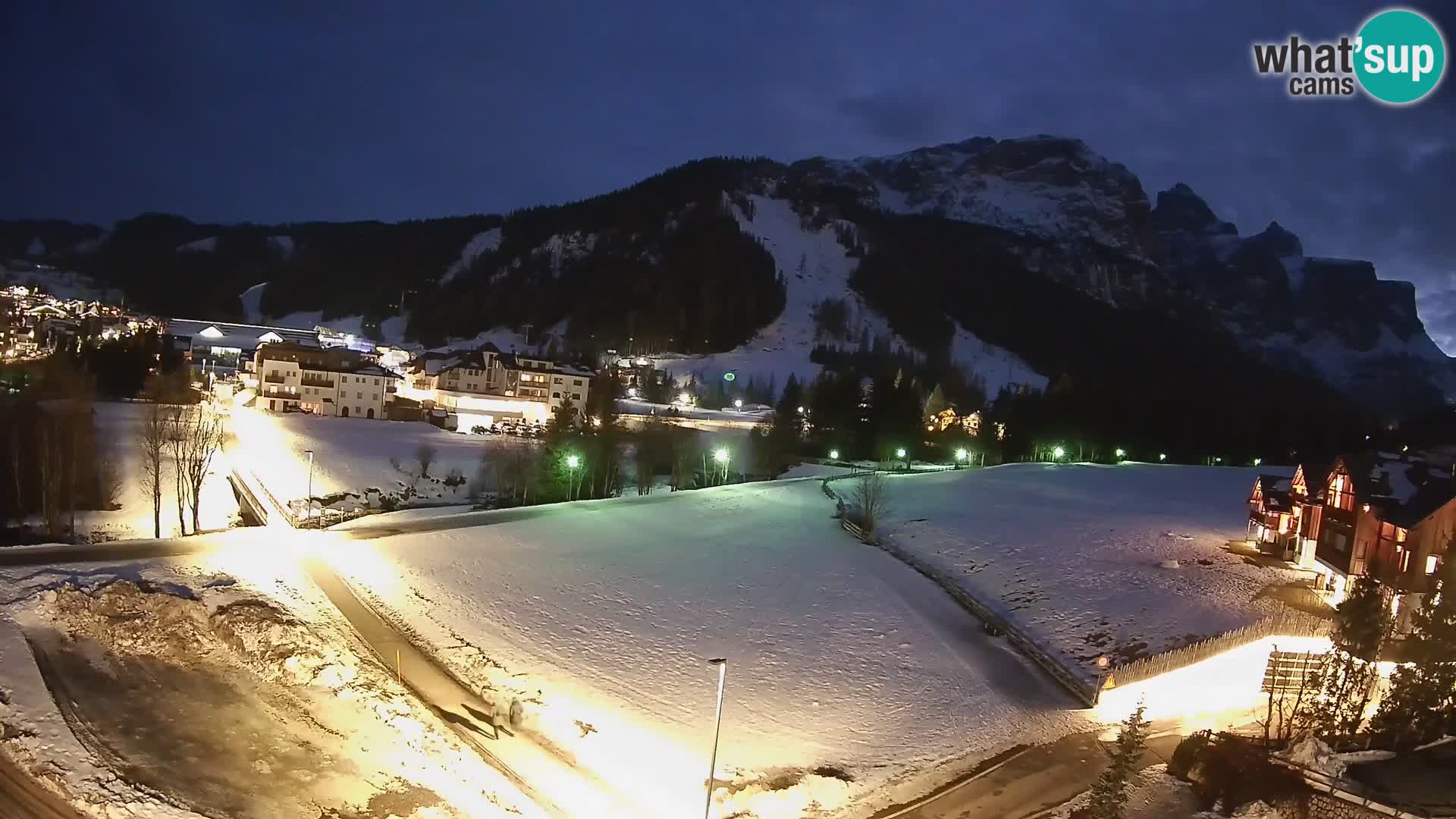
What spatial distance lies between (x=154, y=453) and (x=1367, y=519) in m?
48.0

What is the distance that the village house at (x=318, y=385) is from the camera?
227 ft

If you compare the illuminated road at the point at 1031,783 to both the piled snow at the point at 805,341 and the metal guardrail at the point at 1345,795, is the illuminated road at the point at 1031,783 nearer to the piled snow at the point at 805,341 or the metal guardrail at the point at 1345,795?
the metal guardrail at the point at 1345,795

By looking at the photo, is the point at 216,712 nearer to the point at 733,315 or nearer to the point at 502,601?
the point at 502,601

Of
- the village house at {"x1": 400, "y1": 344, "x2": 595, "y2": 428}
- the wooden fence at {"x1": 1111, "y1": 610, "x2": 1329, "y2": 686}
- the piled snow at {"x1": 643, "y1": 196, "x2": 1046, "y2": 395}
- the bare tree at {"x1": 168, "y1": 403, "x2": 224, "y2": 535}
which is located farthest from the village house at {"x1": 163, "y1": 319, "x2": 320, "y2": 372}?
the wooden fence at {"x1": 1111, "y1": 610, "x2": 1329, "y2": 686}

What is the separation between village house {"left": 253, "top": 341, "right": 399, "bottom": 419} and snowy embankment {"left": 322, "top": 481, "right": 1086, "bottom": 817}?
43.0 m

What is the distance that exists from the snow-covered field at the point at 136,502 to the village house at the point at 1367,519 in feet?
156

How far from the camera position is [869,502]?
130 feet

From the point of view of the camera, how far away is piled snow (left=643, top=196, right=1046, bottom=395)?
473ft

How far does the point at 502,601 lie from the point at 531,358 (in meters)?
59.7

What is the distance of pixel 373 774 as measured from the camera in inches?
610

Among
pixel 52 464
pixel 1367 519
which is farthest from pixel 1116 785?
pixel 52 464

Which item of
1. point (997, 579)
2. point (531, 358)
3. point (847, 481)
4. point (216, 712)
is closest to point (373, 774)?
point (216, 712)

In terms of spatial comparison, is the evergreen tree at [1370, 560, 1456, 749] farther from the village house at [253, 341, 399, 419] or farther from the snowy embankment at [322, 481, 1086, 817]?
the village house at [253, 341, 399, 419]

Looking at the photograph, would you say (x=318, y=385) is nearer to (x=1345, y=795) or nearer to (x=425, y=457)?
(x=425, y=457)
